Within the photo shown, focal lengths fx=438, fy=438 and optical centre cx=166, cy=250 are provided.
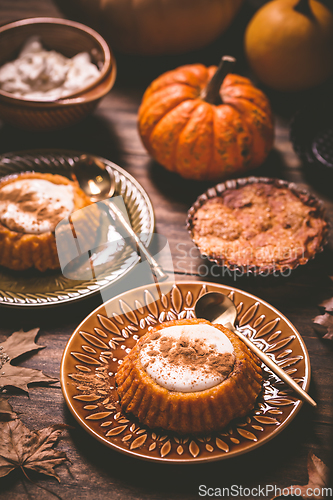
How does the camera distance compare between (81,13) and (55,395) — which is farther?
(81,13)

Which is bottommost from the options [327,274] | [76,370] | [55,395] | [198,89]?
[55,395]

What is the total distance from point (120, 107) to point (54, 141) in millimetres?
477

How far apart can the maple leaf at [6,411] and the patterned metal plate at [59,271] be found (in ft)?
1.11

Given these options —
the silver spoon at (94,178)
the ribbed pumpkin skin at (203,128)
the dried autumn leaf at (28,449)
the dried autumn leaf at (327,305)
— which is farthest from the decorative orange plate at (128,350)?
the ribbed pumpkin skin at (203,128)

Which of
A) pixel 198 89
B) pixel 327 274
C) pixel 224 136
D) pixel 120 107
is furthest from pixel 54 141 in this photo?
pixel 327 274

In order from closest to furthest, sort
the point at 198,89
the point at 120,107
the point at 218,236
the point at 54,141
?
the point at 218,236 < the point at 198,89 < the point at 54,141 < the point at 120,107

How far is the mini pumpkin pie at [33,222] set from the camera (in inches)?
67.0

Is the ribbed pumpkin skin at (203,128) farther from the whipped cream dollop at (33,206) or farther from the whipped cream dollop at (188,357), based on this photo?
the whipped cream dollop at (188,357)

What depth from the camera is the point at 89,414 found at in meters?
1.25

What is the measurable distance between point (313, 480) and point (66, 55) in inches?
94.8

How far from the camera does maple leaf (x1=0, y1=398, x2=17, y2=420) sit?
135 centimetres

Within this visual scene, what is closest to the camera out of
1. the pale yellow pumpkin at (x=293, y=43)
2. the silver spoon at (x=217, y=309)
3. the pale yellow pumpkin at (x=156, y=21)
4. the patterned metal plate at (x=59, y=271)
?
the silver spoon at (x=217, y=309)

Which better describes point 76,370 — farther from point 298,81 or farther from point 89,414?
point 298,81

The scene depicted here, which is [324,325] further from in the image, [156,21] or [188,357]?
[156,21]
